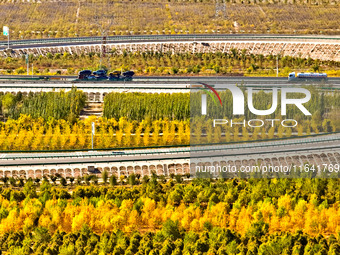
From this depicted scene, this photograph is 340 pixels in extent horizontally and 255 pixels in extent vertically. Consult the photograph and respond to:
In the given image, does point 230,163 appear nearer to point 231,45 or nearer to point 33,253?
point 33,253

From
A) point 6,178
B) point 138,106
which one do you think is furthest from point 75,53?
point 6,178

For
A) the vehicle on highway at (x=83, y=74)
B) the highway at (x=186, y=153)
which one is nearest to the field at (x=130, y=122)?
the highway at (x=186, y=153)

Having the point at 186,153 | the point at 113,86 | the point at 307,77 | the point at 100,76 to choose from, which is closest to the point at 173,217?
the point at 186,153

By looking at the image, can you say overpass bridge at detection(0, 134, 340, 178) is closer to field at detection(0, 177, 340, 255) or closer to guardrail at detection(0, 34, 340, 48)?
field at detection(0, 177, 340, 255)

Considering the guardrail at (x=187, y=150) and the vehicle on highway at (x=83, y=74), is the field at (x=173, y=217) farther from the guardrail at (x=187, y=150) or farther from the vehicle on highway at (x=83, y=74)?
the vehicle on highway at (x=83, y=74)

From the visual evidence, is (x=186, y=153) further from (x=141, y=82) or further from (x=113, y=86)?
(x=113, y=86)

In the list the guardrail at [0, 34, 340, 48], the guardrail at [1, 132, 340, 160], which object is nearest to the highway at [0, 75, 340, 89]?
the guardrail at [1, 132, 340, 160]
